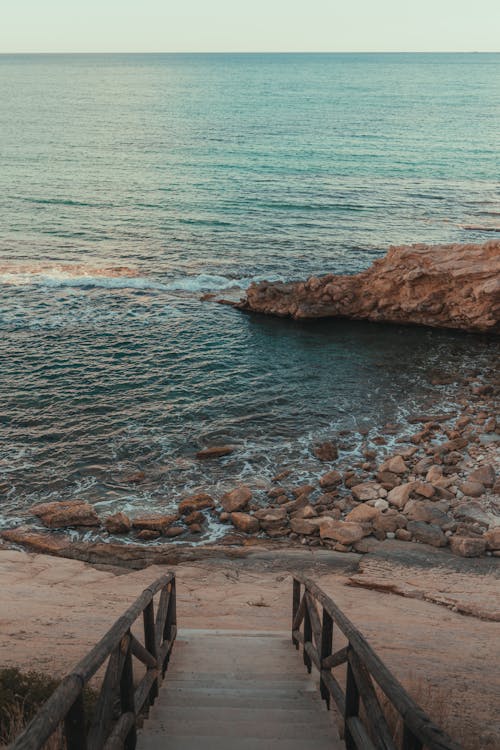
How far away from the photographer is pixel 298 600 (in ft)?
30.6

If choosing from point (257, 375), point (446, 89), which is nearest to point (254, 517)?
point (257, 375)

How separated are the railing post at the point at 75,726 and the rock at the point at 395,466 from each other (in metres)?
14.8

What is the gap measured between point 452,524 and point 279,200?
125 ft

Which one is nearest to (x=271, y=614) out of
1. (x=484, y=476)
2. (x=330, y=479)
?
(x=330, y=479)

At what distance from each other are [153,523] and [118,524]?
84 centimetres

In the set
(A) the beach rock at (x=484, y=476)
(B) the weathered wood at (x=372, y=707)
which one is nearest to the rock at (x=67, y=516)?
(A) the beach rock at (x=484, y=476)

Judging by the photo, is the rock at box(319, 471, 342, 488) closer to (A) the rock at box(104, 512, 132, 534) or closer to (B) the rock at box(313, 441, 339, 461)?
(B) the rock at box(313, 441, 339, 461)

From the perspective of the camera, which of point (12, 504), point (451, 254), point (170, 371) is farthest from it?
point (451, 254)

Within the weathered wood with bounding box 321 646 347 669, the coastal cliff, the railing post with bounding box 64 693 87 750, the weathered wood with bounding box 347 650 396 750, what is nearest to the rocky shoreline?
the weathered wood with bounding box 321 646 347 669

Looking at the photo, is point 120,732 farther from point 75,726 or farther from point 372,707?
point 372,707

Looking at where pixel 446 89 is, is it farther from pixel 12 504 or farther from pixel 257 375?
pixel 12 504

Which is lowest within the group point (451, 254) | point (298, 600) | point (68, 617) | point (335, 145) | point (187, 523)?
point (187, 523)

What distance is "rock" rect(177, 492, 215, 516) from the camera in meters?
16.2

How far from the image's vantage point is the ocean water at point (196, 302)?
63.5ft
